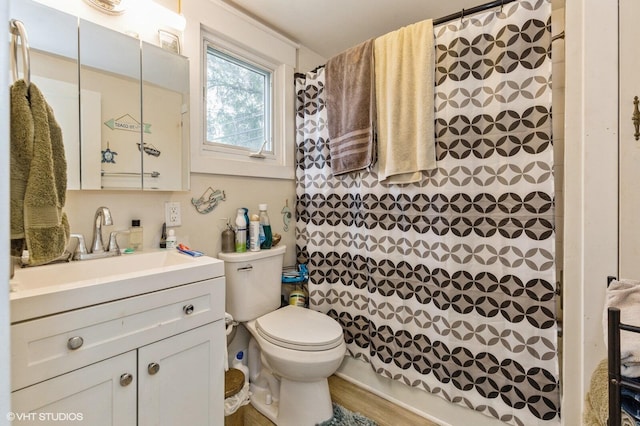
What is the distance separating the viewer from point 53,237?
2.25ft

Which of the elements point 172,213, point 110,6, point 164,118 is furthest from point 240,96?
point 172,213

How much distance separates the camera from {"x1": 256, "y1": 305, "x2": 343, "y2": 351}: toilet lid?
125 cm

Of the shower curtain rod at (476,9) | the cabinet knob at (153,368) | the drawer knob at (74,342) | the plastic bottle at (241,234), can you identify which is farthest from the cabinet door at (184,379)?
the shower curtain rod at (476,9)

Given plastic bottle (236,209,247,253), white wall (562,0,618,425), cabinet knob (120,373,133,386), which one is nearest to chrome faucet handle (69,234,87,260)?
cabinet knob (120,373,133,386)

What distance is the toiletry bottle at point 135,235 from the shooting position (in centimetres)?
123

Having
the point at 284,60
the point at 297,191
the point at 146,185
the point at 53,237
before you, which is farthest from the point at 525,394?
the point at 284,60

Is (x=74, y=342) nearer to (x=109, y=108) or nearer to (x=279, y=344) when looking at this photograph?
(x=279, y=344)

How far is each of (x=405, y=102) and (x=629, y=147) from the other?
83 centimetres

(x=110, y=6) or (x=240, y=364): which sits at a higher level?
(x=110, y=6)

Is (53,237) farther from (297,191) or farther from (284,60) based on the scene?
(284,60)

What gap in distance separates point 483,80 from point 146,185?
159 cm

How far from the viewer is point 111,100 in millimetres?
1155

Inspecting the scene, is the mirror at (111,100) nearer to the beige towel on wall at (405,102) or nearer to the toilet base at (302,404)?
the beige towel on wall at (405,102)

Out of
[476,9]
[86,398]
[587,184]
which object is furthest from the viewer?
[476,9]
